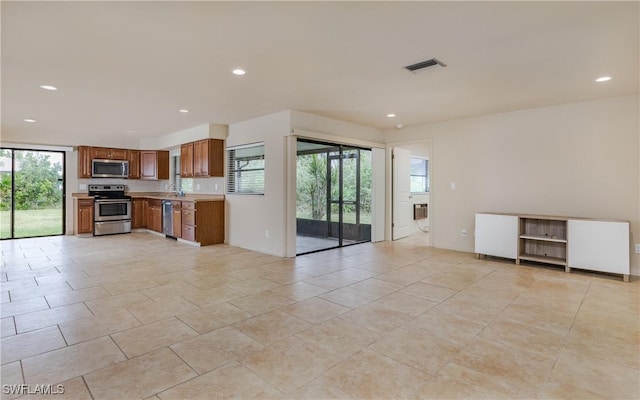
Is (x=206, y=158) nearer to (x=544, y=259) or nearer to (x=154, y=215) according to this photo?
(x=154, y=215)

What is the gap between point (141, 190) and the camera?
29.3 ft

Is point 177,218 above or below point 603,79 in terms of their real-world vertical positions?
below

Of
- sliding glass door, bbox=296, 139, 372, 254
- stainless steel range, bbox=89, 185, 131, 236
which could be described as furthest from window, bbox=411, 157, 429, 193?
stainless steel range, bbox=89, 185, 131, 236

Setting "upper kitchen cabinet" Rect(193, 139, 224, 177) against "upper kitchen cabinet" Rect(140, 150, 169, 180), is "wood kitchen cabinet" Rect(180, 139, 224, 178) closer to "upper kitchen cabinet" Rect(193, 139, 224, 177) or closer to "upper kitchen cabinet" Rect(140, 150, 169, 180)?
"upper kitchen cabinet" Rect(193, 139, 224, 177)

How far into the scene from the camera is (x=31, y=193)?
24.5 ft

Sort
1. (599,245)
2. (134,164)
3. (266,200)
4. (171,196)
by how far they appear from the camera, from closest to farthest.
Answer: (599,245), (266,200), (171,196), (134,164)

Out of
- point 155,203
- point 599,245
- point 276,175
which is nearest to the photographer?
point 599,245

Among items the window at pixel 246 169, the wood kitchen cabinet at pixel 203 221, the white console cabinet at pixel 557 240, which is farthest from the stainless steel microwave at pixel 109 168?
the white console cabinet at pixel 557 240

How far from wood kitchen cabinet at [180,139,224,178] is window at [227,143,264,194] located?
0.18 metres

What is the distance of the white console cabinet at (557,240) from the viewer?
4121 mm

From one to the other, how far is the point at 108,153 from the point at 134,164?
24.6 inches

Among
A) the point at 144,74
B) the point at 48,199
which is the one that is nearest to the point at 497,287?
the point at 144,74

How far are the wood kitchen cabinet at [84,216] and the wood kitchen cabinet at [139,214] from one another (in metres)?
0.92

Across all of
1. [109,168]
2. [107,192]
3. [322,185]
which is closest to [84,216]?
[107,192]
